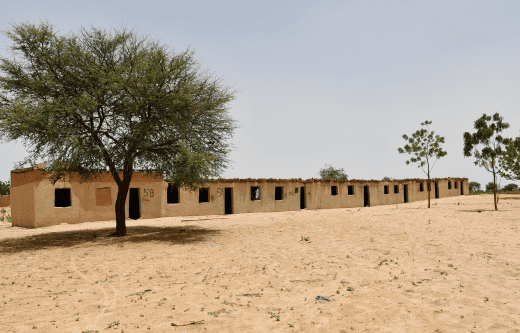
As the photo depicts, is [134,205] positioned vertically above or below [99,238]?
above

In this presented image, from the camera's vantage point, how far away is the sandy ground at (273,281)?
18.0ft

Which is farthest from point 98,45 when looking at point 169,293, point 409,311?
point 409,311

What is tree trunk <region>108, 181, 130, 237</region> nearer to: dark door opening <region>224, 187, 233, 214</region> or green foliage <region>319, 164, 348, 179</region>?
dark door opening <region>224, 187, 233, 214</region>

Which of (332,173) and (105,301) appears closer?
(105,301)

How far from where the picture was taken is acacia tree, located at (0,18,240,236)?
13.1 metres

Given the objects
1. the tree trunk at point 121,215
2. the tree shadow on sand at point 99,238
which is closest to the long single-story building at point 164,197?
the tree trunk at point 121,215

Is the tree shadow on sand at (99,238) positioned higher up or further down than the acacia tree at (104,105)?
further down

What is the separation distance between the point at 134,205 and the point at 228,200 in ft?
23.1

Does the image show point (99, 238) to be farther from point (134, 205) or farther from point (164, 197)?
point (134, 205)

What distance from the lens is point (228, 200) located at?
87.4 feet

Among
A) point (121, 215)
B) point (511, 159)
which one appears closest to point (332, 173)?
point (511, 159)

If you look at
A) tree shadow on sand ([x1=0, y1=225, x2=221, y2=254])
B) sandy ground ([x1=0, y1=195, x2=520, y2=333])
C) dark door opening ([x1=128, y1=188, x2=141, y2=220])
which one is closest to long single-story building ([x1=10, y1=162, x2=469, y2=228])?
dark door opening ([x1=128, y1=188, x2=141, y2=220])

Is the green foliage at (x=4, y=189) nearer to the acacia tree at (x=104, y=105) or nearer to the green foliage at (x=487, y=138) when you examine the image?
the acacia tree at (x=104, y=105)

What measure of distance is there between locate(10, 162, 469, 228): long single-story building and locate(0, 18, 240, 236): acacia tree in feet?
11.2
